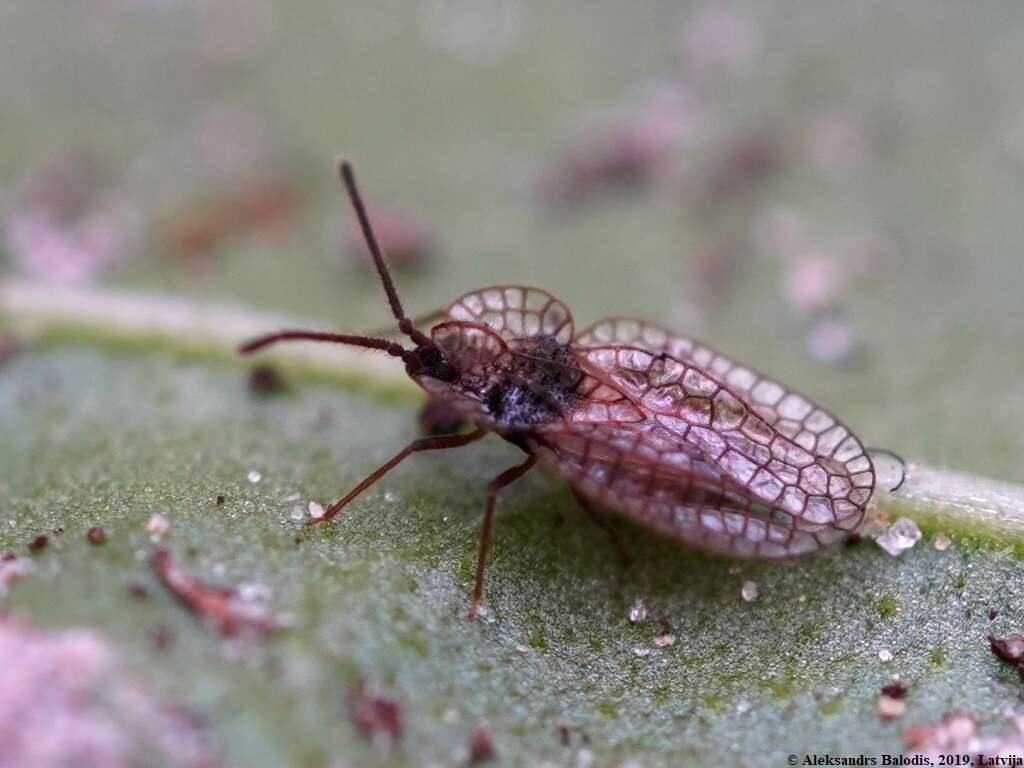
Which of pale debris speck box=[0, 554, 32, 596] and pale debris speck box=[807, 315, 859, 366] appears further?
pale debris speck box=[807, 315, 859, 366]

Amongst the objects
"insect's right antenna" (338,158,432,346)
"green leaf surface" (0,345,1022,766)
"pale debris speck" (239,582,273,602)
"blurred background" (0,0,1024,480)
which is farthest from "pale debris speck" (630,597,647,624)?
"blurred background" (0,0,1024,480)

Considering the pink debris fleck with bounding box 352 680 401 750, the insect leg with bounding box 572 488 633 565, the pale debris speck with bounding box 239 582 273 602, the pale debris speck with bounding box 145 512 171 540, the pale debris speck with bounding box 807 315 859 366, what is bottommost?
the pink debris fleck with bounding box 352 680 401 750

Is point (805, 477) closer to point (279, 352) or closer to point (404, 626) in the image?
point (404, 626)

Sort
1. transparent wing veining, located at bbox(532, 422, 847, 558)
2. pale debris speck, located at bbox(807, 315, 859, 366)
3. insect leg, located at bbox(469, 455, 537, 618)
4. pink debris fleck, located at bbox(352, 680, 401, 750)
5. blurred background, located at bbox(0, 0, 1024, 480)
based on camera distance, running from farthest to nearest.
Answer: blurred background, located at bbox(0, 0, 1024, 480)
pale debris speck, located at bbox(807, 315, 859, 366)
transparent wing veining, located at bbox(532, 422, 847, 558)
insect leg, located at bbox(469, 455, 537, 618)
pink debris fleck, located at bbox(352, 680, 401, 750)

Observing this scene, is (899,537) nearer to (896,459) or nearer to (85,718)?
(896,459)

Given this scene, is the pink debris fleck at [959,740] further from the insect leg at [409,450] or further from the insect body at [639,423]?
the insect leg at [409,450]

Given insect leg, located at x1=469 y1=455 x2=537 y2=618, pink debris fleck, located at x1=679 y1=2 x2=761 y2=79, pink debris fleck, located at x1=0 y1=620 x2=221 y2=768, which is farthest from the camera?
pink debris fleck, located at x1=679 y1=2 x2=761 y2=79

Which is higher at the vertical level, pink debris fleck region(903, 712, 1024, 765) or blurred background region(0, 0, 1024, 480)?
blurred background region(0, 0, 1024, 480)

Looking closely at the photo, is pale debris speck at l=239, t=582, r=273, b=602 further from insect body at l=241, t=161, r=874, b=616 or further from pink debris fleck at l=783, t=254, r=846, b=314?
pink debris fleck at l=783, t=254, r=846, b=314

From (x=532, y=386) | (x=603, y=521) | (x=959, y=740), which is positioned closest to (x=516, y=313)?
(x=532, y=386)

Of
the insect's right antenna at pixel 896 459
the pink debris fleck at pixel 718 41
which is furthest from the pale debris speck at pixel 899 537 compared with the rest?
the pink debris fleck at pixel 718 41
